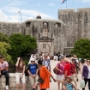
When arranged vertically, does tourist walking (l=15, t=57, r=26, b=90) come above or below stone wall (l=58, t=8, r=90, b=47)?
below

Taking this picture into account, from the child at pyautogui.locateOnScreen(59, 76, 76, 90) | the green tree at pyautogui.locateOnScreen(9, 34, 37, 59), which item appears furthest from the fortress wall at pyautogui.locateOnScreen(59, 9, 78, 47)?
the child at pyautogui.locateOnScreen(59, 76, 76, 90)

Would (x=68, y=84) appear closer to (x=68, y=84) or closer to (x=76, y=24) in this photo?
(x=68, y=84)

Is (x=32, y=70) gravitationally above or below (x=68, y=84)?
above

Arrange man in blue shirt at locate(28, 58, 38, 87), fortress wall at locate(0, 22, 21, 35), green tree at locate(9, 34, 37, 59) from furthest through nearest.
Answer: fortress wall at locate(0, 22, 21, 35) < green tree at locate(9, 34, 37, 59) < man in blue shirt at locate(28, 58, 38, 87)

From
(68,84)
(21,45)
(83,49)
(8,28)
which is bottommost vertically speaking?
(83,49)

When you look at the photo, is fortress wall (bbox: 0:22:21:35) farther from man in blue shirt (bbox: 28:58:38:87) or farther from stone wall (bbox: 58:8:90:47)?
man in blue shirt (bbox: 28:58:38:87)

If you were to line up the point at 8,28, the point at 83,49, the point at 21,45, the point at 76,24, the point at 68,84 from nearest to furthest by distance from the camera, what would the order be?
the point at 68,84, the point at 21,45, the point at 83,49, the point at 8,28, the point at 76,24

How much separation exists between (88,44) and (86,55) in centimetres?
186

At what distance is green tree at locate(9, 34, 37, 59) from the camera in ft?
Result: 121

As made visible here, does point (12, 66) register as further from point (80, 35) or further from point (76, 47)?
point (80, 35)

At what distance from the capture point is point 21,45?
37.3m

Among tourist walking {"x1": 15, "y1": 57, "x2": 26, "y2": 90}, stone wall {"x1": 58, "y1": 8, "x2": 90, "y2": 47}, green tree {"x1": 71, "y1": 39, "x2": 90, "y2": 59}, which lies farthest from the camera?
stone wall {"x1": 58, "y1": 8, "x2": 90, "y2": 47}

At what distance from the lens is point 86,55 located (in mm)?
38500

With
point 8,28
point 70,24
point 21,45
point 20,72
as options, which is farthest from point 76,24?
point 20,72
